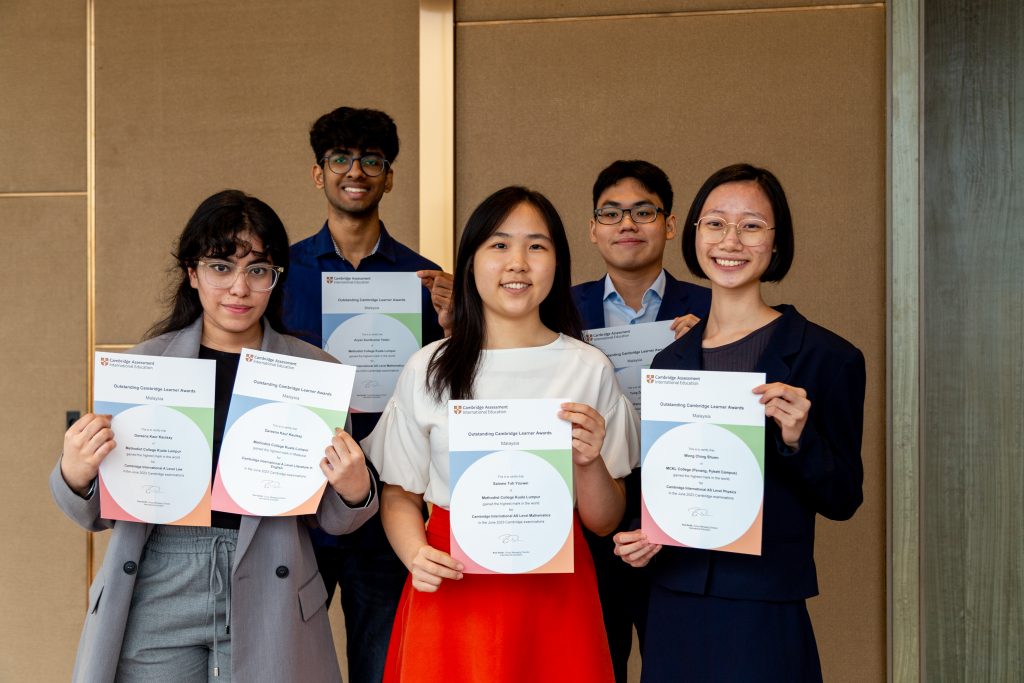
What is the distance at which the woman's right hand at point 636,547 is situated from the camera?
5.95 feet

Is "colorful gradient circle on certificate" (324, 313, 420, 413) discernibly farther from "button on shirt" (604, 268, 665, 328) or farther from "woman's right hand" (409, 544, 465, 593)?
"woman's right hand" (409, 544, 465, 593)

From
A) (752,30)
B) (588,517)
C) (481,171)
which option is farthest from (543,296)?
(752,30)

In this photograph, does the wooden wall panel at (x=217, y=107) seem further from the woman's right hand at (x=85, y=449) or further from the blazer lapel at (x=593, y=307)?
the woman's right hand at (x=85, y=449)

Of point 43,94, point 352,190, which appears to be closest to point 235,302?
point 352,190

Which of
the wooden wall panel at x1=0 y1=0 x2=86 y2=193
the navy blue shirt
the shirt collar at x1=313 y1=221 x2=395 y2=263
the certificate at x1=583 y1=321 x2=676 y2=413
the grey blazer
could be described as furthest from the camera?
the wooden wall panel at x1=0 y1=0 x2=86 y2=193

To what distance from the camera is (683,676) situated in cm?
181

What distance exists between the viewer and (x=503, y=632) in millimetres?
1827

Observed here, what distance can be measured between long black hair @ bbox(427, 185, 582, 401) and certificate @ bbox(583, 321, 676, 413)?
0.22 m

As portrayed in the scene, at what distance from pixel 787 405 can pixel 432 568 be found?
2.62 ft

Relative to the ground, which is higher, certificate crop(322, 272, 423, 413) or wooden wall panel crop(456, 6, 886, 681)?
wooden wall panel crop(456, 6, 886, 681)

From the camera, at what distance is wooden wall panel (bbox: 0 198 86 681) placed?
3744 mm

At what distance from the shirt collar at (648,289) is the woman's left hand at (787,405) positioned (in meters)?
0.82

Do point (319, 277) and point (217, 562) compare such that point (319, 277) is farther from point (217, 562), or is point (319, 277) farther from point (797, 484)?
point (797, 484)

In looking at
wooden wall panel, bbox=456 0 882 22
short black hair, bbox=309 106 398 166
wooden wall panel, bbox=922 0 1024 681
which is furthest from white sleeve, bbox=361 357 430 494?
wooden wall panel, bbox=922 0 1024 681
